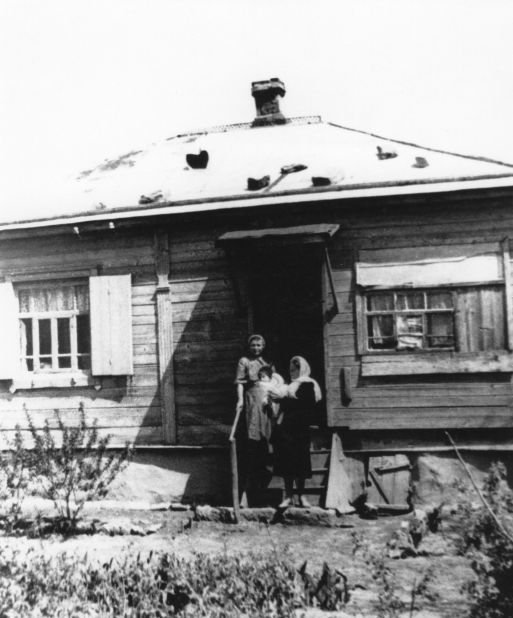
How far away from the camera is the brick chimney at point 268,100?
1305cm

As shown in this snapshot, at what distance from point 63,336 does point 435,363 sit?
5.59 metres

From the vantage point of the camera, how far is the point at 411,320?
8.91 meters

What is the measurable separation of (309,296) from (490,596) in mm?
6784

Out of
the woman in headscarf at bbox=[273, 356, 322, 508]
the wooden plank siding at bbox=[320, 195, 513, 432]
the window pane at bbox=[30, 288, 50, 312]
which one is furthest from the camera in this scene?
the window pane at bbox=[30, 288, 50, 312]

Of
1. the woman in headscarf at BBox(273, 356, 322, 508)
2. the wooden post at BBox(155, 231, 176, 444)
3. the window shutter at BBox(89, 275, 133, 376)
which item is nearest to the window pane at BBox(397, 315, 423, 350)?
the woman in headscarf at BBox(273, 356, 322, 508)

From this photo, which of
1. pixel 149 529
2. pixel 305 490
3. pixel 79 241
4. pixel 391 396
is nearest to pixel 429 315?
pixel 391 396

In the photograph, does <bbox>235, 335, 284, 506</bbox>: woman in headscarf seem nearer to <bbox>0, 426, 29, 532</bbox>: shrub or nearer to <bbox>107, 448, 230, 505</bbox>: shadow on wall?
<bbox>107, 448, 230, 505</bbox>: shadow on wall

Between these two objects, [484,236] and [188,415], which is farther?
[188,415]

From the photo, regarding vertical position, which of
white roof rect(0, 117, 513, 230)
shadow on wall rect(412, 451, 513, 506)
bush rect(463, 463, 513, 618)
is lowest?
shadow on wall rect(412, 451, 513, 506)

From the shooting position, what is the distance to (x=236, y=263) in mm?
9164

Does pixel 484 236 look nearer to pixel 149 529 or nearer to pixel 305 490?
pixel 305 490

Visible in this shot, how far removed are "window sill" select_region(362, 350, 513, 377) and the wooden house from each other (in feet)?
0.06

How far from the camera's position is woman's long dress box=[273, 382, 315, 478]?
8.11 meters

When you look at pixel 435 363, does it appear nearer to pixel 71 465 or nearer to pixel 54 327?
pixel 71 465
